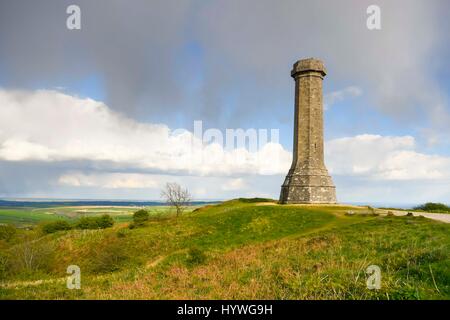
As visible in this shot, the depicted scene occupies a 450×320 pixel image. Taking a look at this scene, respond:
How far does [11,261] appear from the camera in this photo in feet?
105

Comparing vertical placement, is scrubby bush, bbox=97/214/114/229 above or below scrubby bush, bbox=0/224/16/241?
above

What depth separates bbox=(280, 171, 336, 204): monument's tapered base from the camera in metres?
44.8

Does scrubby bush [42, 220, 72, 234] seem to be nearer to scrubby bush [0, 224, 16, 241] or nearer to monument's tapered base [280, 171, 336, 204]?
scrubby bush [0, 224, 16, 241]

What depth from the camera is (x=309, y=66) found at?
4769 cm

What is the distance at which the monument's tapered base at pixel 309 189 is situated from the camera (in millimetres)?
44816

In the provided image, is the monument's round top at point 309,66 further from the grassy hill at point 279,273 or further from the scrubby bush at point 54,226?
the scrubby bush at point 54,226

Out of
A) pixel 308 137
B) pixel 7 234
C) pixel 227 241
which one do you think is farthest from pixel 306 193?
pixel 7 234

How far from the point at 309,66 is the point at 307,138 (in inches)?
454

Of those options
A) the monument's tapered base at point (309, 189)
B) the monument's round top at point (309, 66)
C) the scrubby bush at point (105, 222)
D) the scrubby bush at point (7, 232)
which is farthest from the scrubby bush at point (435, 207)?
the scrubby bush at point (7, 232)

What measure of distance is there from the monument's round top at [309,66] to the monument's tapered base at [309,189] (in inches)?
660

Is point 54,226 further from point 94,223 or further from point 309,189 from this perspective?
point 309,189

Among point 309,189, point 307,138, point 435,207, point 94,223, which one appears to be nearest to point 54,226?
point 94,223

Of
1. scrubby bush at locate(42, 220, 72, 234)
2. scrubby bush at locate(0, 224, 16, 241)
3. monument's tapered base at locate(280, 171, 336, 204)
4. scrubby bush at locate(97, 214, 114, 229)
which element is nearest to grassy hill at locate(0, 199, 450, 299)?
monument's tapered base at locate(280, 171, 336, 204)
